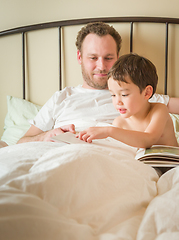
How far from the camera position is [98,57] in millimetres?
1693

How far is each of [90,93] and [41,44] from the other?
0.74m

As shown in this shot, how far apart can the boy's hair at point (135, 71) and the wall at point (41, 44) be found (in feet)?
2.56

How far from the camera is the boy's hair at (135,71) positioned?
1.12 meters

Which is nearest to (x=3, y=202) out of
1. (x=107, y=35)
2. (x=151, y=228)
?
(x=151, y=228)

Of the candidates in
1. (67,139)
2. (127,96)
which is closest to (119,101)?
(127,96)

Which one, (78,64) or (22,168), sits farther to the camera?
(78,64)

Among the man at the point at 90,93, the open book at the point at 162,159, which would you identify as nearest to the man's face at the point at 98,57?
the man at the point at 90,93

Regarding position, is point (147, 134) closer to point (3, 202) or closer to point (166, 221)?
point (166, 221)

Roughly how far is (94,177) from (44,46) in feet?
5.57

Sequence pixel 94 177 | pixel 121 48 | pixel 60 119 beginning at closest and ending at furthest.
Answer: pixel 94 177
pixel 60 119
pixel 121 48

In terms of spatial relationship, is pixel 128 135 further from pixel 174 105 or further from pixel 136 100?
pixel 174 105

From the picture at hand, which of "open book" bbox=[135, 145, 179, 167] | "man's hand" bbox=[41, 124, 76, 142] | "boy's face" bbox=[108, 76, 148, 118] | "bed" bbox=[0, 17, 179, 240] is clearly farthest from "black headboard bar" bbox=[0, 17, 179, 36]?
"bed" bbox=[0, 17, 179, 240]

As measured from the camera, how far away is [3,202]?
46 cm

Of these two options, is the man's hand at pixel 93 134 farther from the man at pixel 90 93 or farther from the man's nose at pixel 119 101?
the man at pixel 90 93
